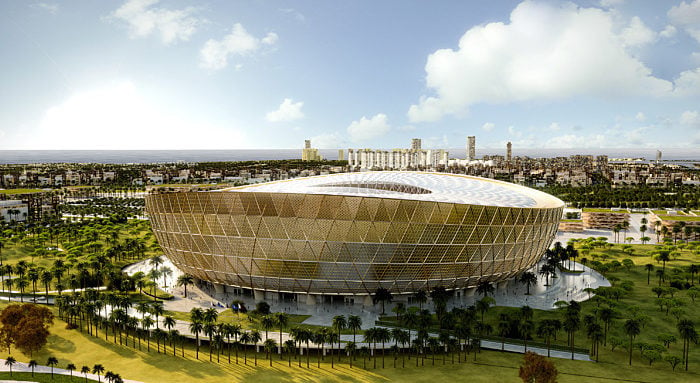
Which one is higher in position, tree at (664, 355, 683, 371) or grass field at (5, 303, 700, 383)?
tree at (664, 355, 683, 371)

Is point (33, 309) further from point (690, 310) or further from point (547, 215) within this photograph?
point (690, 310)

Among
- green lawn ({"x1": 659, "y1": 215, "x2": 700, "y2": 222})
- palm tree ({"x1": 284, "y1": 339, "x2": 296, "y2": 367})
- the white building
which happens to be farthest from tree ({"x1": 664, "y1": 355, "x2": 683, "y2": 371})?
the white building

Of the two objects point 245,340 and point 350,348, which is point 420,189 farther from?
point 245,340

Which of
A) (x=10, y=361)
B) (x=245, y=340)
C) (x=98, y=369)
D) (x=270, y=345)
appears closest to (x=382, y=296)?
(x=270, y=345)

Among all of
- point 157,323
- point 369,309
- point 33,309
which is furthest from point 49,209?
point 369,309

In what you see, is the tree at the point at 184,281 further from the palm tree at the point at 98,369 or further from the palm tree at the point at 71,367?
the palm tree at the point at 98,369

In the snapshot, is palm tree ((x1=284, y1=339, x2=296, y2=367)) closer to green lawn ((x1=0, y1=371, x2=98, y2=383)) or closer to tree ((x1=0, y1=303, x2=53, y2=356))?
green lawn ((x1=0, y1=371, x2=98, y2=383))
